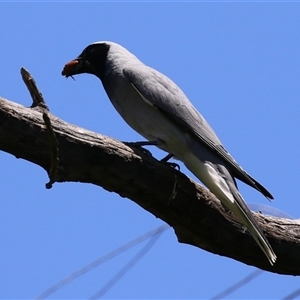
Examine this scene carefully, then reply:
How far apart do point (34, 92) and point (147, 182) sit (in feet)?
2.98

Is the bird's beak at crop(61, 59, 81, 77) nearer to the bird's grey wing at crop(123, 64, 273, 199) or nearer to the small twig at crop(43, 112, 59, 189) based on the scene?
the bird's grey wing at crop(123, 64, 273, 199)

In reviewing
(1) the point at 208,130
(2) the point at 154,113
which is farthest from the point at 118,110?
(1) the point at 208,130

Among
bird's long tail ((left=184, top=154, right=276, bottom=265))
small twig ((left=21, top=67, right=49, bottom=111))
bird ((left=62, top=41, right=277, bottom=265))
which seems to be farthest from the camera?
bird ((left=62, top=41, right=277, bottom=265))

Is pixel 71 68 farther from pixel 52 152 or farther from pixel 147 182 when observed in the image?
pixel 52 152

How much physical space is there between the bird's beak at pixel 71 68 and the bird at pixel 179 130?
2.10 feet

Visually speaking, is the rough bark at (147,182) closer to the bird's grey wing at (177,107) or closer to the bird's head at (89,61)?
the bird's grey wing at (177,107)

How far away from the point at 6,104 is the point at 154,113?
57.4 inches

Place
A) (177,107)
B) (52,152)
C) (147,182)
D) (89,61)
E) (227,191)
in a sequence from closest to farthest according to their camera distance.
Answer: (52,152), (147,182), (227,191), (177,107), (89,61)

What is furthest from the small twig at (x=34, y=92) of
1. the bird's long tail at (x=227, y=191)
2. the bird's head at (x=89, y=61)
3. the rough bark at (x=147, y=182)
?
the bird's head at (x=89, y=61)

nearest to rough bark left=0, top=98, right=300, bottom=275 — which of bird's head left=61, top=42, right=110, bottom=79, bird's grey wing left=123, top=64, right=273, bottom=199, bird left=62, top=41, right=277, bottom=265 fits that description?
bird left=62, top=41, right=277, bottom=265

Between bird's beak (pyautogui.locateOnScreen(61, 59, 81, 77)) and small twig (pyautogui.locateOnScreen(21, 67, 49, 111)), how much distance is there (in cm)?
201

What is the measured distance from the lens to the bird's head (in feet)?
19.3

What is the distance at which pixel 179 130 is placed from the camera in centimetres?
477

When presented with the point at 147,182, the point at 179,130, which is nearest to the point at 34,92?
the point at 147,182
